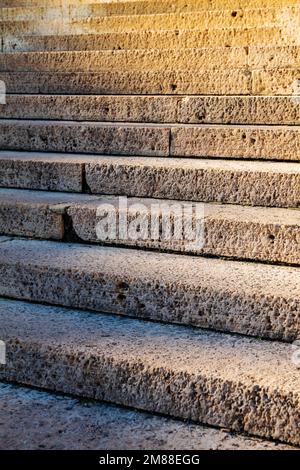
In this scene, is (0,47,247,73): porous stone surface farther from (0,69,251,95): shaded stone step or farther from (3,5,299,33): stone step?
(3,5,299,33): stone step

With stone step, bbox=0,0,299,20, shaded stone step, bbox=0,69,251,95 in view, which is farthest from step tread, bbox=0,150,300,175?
stone step, bbox=0,0,299,20

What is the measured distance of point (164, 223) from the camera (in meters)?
2.68

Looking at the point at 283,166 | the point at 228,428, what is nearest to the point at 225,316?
the point at 228,428

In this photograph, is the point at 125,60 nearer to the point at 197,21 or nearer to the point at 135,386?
the point at 197,21

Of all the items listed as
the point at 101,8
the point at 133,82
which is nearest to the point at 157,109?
the point at 133,82

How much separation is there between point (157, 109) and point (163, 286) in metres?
1.68

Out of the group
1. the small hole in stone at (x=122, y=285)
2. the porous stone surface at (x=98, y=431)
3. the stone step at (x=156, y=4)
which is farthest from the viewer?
the stone step at (x=156, y=4)

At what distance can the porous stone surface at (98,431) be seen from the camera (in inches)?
72.7

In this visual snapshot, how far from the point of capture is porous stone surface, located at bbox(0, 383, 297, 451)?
185 centimetres

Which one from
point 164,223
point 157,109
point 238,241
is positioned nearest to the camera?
point 238,241

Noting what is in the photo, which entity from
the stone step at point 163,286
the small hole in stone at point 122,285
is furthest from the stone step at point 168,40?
the small hole in stone at point 122,285

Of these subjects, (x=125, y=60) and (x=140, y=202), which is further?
(x=125, y=60)

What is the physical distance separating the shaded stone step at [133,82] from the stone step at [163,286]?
4.88 feet

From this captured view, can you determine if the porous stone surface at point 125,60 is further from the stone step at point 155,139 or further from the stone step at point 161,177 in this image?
the stone step at point 161,177
